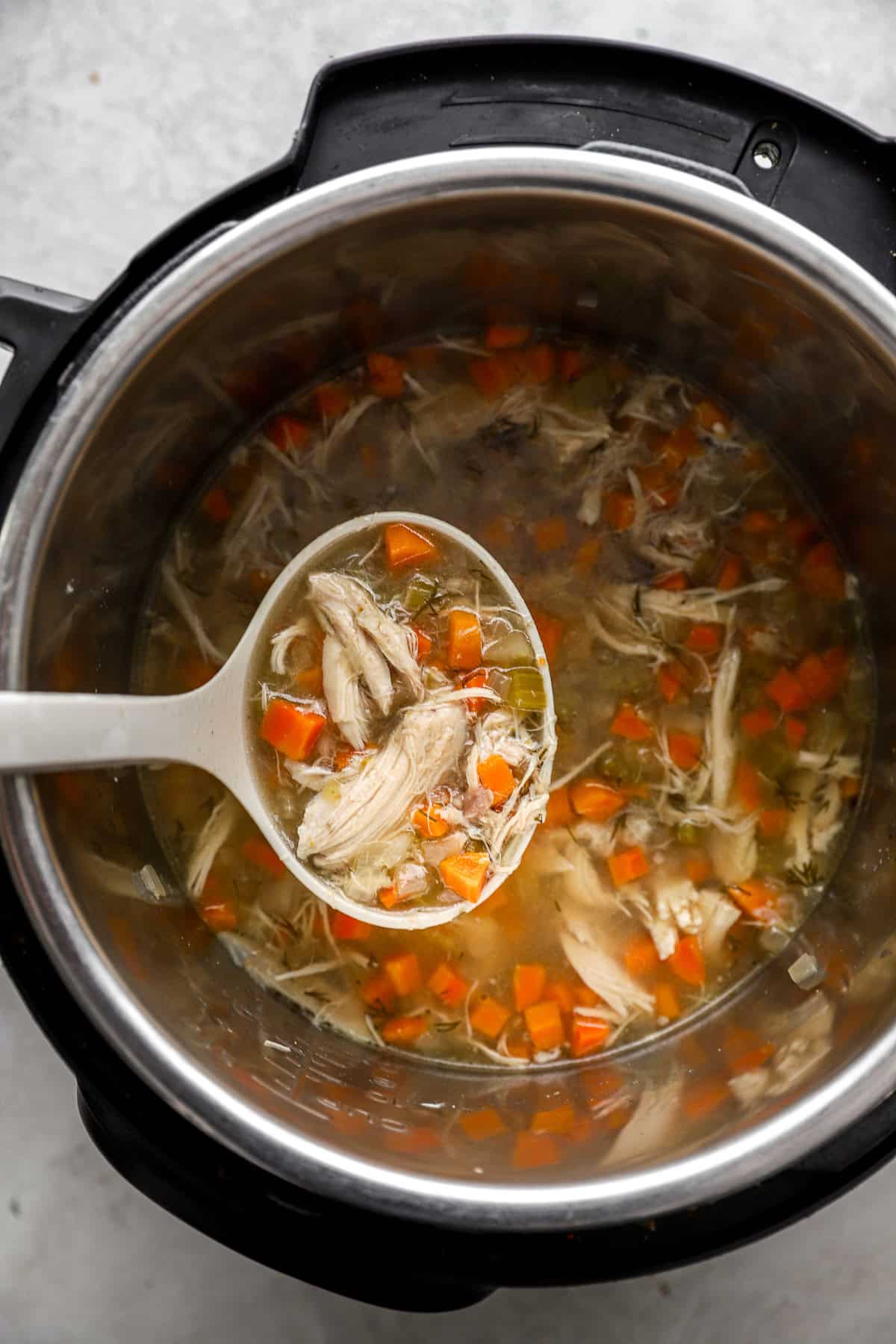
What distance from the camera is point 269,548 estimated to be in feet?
6.34

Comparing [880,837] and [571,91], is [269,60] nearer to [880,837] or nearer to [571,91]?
[571,91]

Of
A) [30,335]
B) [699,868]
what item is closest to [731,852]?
[699,868]

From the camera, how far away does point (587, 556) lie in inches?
76.8

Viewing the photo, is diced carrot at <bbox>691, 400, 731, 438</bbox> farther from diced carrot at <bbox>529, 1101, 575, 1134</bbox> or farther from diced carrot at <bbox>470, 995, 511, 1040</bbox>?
diced carrot at <bbox>529, 1101, 575, 1134</bbox>

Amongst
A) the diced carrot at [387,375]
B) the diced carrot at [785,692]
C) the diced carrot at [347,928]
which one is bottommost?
the diced carrot at [347,928]

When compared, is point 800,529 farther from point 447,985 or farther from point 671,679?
point 447,985

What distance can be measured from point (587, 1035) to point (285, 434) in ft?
4.08

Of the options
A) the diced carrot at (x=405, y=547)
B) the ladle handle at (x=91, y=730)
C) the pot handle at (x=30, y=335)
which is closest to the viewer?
the ladle handle at (x=91, y=730)

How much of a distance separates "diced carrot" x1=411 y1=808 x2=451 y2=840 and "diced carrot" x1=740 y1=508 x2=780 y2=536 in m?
0.80

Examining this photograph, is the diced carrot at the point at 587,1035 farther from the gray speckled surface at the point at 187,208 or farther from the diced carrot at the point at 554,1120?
the gray speckled surface at the point at 187,208

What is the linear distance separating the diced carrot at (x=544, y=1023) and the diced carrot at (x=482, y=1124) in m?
0.15

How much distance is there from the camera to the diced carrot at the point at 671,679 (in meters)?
1.94

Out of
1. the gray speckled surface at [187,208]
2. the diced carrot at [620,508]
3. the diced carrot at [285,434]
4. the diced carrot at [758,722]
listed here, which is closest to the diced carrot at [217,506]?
the diced carrot at [285,434]

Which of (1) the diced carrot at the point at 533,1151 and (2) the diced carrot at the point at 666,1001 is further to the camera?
(2) the diced carrot at the point at 666,1001
